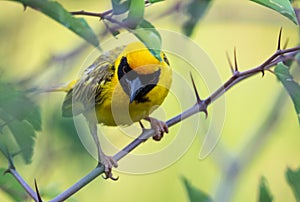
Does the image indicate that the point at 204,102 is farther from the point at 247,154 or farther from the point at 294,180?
the point at 247,154

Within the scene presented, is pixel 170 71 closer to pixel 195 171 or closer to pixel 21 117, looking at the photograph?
pixel 21 117

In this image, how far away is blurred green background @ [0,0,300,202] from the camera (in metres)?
1.50

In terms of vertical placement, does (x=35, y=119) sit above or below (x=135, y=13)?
below

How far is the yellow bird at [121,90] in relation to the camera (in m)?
1.30

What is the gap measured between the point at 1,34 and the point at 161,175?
164cm

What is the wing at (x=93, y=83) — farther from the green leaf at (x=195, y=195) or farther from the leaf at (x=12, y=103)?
the leaf at (x=12, y=103)

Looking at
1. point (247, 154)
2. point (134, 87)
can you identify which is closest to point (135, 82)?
point (134, 87)

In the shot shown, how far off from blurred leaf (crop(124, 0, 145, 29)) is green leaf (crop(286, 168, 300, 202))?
1.03ft

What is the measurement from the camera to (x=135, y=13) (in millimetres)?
855

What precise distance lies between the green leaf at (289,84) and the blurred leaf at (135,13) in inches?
8.0

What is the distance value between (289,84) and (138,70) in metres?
0.43

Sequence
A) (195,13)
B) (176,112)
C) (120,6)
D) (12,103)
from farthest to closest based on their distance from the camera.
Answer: (176,112) → (195,13) → (120,6) → (12,103)

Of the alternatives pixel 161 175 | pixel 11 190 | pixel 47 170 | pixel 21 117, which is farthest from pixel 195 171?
pixel 21 117

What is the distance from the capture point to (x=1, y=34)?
4.78 feet
